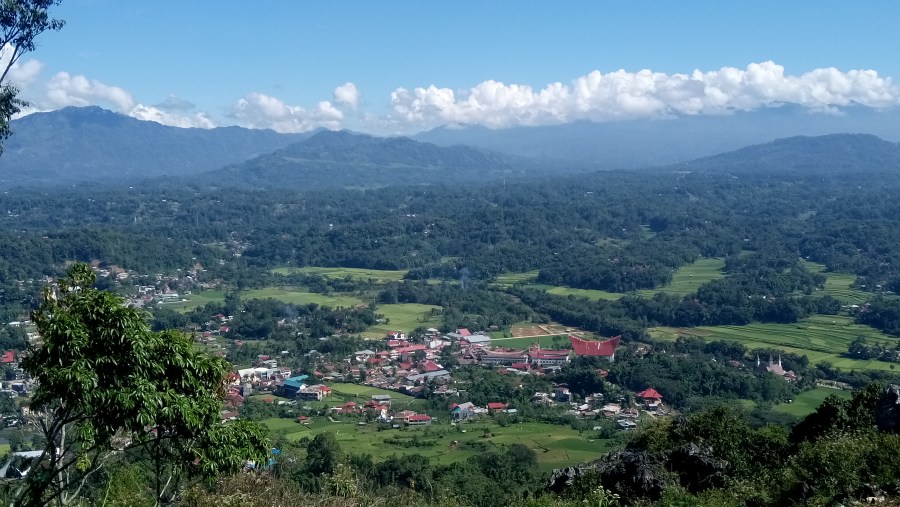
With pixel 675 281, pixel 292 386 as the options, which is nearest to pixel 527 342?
pixel 292 386

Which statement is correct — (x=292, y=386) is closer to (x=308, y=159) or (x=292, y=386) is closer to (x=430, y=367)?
(x=430, y=367)

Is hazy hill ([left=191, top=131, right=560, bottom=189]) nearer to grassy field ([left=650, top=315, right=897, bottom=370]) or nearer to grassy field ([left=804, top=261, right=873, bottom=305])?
grassy field ([left=804, top=261, right=873, bottom=305])

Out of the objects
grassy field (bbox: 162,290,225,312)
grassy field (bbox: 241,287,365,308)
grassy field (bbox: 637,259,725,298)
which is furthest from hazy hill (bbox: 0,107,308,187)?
grassy field (bbox: 637,259,725,298)

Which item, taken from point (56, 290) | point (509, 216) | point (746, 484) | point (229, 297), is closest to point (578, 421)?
point (746, 484)

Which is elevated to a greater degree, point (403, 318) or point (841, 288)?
point (841, 288)

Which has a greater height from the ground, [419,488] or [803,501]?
[803,501]

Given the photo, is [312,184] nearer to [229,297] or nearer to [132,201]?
[132,201]
